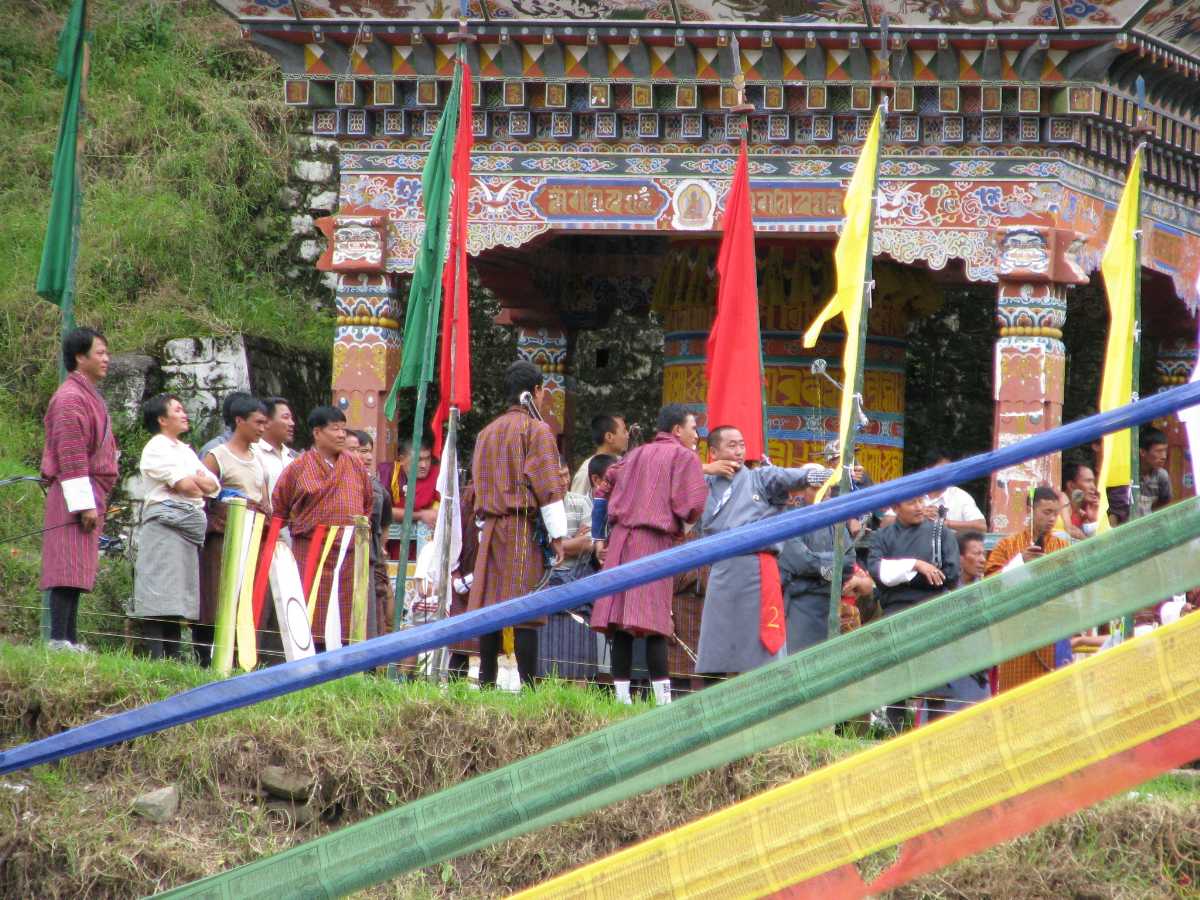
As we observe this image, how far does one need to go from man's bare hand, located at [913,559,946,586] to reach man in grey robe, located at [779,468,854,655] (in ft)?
1.17

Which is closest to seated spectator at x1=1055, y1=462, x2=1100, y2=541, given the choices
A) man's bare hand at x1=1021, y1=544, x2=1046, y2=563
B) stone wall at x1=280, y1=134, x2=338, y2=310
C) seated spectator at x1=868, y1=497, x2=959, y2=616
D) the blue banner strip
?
man's bare hand at x1=1021, y1=544, x2=1046, y2=563

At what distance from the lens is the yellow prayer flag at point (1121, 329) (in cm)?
941

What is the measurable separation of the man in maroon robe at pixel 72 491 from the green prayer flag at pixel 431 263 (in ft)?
4.72

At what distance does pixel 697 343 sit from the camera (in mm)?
14445

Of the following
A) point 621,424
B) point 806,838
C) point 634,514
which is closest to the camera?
point 806,838

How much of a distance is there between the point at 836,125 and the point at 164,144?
22.6 feet

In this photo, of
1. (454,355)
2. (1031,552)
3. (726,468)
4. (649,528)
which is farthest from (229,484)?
(1031,552)

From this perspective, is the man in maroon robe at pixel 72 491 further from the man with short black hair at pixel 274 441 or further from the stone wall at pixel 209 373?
the stone wall at pixel 209 373

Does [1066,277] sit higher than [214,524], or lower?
higher

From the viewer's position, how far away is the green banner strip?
4594mm

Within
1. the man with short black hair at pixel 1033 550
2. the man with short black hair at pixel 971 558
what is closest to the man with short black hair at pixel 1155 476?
the man with short black hair at pixel 971 558

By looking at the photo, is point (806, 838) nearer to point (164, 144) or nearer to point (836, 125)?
point (836, 125)

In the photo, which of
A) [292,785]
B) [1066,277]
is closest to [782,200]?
[1066,277]

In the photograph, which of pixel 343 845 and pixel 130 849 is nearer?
pixel 343 845
